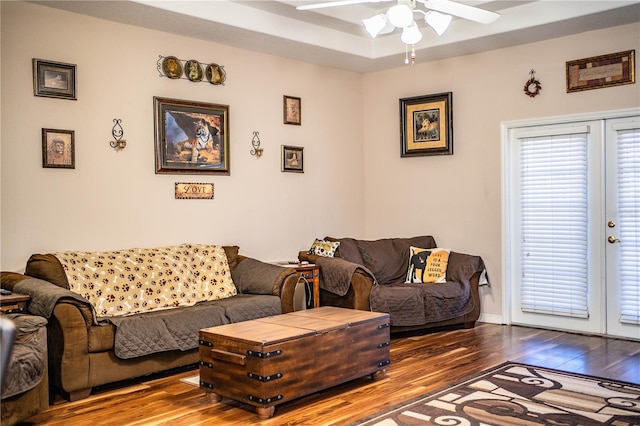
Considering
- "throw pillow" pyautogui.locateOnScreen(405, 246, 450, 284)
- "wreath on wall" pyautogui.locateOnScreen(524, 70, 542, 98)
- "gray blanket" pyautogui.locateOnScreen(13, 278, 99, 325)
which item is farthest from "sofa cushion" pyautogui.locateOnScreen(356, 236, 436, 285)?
"gray blanket" pyautogui.locateOnScreen(13, 278, 99, 325)

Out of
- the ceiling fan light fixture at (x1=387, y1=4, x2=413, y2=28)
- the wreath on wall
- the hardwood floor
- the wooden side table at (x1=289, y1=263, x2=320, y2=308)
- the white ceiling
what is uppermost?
→ the white ceiling

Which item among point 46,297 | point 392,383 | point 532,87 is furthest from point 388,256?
point 46,297

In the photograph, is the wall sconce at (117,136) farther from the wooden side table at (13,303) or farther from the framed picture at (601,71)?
the framed picture at (601,71)

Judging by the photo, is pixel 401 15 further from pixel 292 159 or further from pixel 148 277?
pixel 292 159

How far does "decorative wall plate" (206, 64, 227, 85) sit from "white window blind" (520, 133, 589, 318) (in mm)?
Answer: 2927

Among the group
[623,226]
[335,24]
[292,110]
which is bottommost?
[623,226]

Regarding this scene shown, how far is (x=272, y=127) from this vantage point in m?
6.28

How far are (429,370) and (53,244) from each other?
2.92 metres

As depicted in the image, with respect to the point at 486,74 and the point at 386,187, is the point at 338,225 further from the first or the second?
the point at 486,74

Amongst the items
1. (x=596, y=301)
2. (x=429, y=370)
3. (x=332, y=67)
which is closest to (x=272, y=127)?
(x=332, y=67)

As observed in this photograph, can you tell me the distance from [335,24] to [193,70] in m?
1.42

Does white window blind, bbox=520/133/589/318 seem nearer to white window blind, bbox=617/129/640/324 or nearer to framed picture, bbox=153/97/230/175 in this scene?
white window blind, bbox=617/129/640/324

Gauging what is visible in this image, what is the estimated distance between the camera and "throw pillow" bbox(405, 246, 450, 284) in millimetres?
6105

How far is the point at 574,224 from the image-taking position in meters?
5.75
